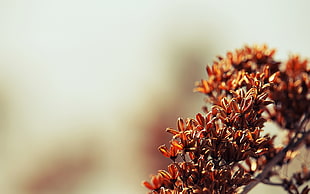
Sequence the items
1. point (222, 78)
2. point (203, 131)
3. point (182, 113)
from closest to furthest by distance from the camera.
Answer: point (203, 131), point (222, 78), point (182, 113)

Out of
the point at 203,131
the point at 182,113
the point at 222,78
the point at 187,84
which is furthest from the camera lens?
the point at 187,84

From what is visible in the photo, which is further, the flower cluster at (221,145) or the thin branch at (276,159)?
the thin branch at (276,159)

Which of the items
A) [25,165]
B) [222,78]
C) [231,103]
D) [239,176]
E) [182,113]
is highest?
[25,165]

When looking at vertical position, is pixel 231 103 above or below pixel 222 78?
below

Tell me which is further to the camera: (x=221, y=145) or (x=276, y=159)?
(x=276, y=159)

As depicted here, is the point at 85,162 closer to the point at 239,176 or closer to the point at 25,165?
the point at 25,165

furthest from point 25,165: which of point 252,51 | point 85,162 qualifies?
point 252,51

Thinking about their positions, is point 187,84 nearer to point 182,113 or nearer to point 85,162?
point 182,113

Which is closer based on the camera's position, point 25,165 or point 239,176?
point 239,176

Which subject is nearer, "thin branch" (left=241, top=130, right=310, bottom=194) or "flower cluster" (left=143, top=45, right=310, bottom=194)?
"flower cluster" (left=143, top=45, right=310, bottom=194)
